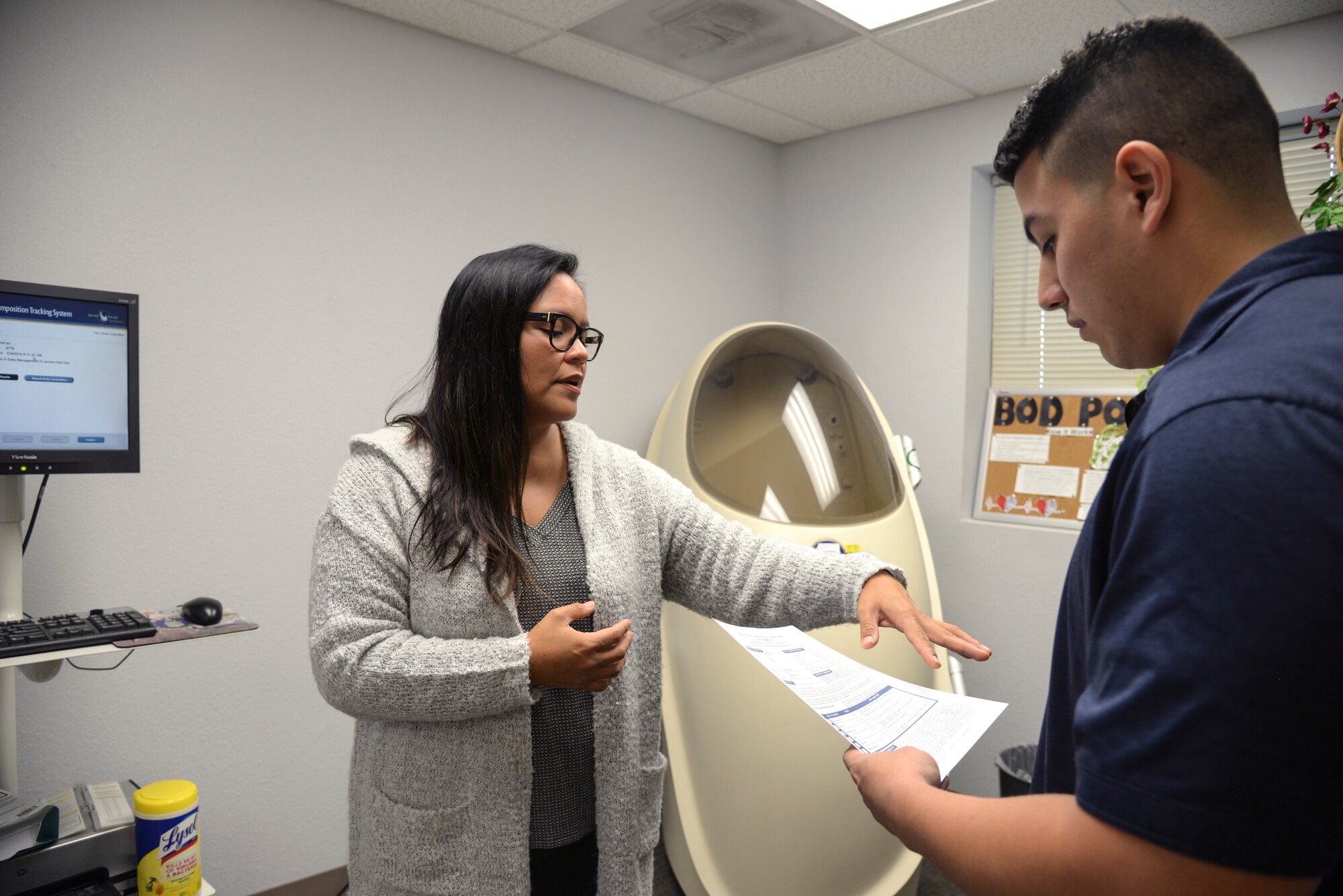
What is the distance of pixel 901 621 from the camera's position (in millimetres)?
1210

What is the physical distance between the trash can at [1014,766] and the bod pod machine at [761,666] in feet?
1.10

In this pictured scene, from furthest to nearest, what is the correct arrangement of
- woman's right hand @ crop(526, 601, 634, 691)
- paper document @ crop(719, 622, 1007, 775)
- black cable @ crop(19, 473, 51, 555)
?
black cable @ crop(19, 473, 51, 555)
woman's right hand @ crop(526, 601, 634, 691)
paper document @ crop(719, 622, 1007, 775)

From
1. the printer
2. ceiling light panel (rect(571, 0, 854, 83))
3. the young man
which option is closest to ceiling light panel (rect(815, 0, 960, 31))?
ceiling light panel (rect(571, 0, 854, 83))

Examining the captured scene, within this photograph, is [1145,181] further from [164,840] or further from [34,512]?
[34,512]

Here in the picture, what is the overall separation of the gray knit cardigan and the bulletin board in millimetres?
1763

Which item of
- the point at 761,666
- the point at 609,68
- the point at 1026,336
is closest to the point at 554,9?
the point at 609,68

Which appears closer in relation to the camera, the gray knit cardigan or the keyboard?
the gray knit cardigan

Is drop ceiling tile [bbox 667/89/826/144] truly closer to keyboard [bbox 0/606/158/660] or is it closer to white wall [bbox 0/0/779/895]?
white wall [bbox 0/0/779/895]

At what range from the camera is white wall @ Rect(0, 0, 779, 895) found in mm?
1833

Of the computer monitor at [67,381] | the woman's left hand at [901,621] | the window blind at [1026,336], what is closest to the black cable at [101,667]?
the computer monitor at [67,381]

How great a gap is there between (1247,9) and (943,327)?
1185 millimetres

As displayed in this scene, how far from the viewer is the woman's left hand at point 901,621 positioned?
1.13 metres

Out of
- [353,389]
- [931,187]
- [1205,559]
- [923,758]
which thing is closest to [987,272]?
[931,187]

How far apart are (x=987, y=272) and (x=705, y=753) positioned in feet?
6.28
